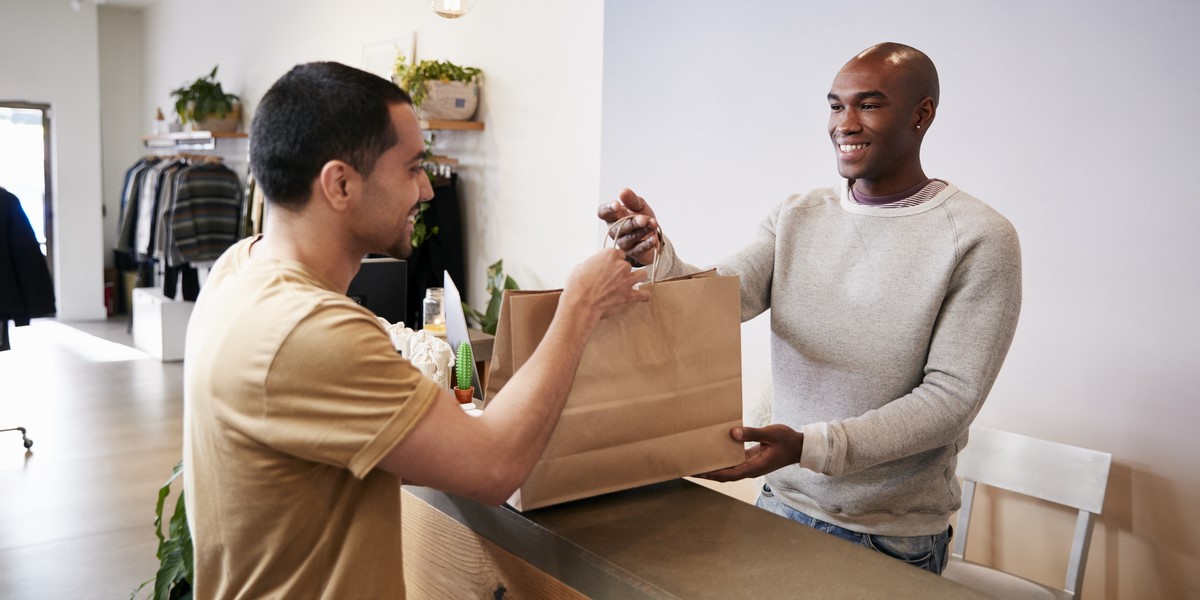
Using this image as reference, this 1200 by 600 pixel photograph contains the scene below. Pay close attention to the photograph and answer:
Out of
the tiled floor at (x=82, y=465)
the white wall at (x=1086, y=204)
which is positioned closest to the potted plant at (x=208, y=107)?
the tiled floor at (x=82, y=465)

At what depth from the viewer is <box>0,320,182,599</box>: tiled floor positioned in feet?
11.7

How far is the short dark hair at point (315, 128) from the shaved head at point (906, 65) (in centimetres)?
88

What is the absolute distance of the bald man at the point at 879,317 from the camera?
4.92 feet

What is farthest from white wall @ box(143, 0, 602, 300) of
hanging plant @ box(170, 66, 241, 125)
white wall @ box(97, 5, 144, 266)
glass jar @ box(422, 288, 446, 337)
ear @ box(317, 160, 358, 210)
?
white wall @ box(97, 5, 144, 266)

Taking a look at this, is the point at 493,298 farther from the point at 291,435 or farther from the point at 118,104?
the point at 118,104

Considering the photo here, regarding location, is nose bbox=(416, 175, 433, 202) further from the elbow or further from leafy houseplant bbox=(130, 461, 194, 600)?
leafy houseplant bbox=(130, 461, 194, 600)

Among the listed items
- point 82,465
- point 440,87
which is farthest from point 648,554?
point 82,465

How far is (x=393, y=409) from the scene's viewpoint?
1025mm

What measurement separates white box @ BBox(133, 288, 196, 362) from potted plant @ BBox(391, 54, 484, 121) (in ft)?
11.8

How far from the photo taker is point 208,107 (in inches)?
A: 300

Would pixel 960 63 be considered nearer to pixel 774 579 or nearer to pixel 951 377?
pixel 951 377

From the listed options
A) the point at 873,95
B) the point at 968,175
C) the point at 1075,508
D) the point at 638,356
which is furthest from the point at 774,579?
the point at 968,175

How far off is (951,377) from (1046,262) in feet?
4.34

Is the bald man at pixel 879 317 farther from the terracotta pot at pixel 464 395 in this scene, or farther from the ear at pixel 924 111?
the terracotta pot at pixel 464 395
